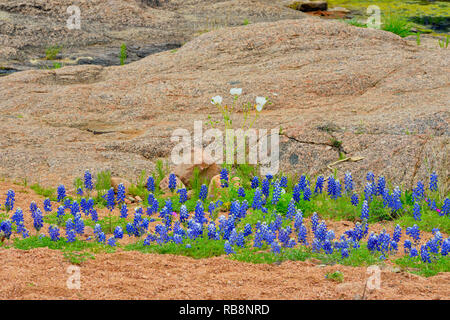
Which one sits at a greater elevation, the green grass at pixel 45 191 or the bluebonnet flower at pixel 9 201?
the bluebonnet flower at pixel 9 201

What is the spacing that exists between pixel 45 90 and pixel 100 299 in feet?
27.8

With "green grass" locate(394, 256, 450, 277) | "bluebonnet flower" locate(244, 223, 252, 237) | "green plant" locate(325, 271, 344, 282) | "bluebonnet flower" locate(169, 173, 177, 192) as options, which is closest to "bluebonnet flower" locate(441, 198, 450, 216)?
"green grass" locate(394, 256, 450, 277)

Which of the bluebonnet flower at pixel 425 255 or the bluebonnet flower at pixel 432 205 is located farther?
the bluebonnet flower at pixel 432 205

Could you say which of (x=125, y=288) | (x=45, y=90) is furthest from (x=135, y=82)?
(x=125, y=288)

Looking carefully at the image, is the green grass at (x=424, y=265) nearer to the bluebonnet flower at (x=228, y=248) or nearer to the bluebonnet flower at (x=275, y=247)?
the bluebonnet flower at (x=275, y=247)

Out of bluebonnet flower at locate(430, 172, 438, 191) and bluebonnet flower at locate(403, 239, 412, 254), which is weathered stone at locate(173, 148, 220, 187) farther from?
bluebonnet flower at locate(403, 239, 412, 254)

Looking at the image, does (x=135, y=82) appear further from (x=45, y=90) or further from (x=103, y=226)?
(x=103, y=226)

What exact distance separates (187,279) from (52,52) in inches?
501

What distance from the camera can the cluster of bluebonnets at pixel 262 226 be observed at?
16.7 feet

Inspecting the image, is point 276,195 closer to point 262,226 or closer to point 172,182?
point 262,226

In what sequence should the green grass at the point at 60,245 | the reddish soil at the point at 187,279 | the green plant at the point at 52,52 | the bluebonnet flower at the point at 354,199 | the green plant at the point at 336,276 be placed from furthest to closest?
the green plant at the point at 52,52, the bluebonnet flower at the point at 354,199, the green grass at the point at 60,245, the green plant at the point at 336,276, the reddish soil at the point at 187,279

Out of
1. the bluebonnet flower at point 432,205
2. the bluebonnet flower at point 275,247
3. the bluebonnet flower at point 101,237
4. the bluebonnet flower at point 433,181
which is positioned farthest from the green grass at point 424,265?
the bluebonnet flower at point 101,237

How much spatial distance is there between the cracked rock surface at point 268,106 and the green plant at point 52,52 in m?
2.76

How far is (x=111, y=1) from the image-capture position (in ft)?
62.4
